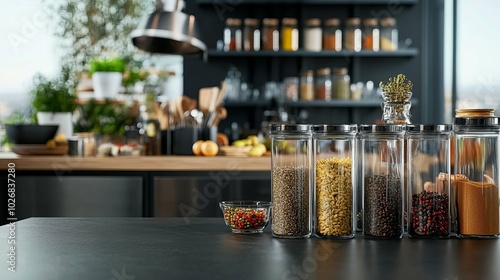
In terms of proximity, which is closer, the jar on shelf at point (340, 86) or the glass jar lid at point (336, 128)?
the glass jar lid at point (336, 128)

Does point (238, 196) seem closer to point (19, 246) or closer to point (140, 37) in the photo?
point (140, 37)

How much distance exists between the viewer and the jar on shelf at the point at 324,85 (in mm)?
5758

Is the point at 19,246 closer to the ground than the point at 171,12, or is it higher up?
closer to the ground

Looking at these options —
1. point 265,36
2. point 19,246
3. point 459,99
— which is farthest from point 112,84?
point 19,246

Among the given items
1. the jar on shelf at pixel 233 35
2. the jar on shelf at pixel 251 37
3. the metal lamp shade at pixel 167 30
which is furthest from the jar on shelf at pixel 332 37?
the metal lamp shade at pixel 167 30

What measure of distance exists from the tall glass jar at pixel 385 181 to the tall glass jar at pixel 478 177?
5.7 inches

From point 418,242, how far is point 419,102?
4.67 metres

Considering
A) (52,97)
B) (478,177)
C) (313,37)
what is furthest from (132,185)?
(313,37)

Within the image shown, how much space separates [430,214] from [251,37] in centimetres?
439

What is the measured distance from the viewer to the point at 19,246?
141 centimetres

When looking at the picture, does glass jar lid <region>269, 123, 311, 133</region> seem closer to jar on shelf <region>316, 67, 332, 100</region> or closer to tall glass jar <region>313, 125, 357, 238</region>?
tall glass jar <region>313, 125, 357, 238</region>

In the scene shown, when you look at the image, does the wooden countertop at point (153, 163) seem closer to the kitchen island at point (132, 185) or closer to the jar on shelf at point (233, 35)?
the kitchen island at point (132, 185)

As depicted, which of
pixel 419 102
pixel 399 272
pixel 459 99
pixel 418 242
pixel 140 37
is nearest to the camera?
pixel 399 272

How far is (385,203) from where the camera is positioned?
151cm
